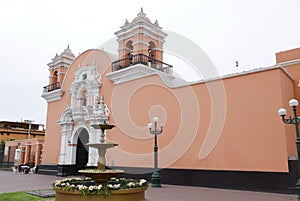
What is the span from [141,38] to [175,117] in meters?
5.69

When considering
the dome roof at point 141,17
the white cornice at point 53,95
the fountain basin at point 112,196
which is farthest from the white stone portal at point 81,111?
the fountain basin at point 112,196

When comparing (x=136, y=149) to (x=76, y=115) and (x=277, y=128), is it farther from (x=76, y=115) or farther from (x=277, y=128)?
(x=277, y=128)

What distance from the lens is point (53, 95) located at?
2030cm

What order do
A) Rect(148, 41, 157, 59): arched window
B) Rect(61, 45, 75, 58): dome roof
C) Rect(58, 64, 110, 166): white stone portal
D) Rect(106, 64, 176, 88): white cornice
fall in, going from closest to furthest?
1. Rect(106, 64, 176, 88): white cornice
2. Rect(58, 64, 110, 166): white stone portal
3. Rect(148, 41, 157, 59): arched window
4. Rect(61, 45, 75, 58): dome roof

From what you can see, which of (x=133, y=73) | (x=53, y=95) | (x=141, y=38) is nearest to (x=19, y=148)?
(x=53, y=95)

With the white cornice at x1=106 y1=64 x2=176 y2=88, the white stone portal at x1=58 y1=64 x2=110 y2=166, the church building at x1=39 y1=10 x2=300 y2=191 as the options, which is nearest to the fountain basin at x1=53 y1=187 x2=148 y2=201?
the church building at x1=39 y1=10 x2=300 y2=191

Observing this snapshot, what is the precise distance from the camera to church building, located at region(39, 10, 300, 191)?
9.90 meters

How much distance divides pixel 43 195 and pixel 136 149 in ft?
18.6

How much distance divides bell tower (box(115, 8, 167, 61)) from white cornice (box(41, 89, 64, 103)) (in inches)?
237

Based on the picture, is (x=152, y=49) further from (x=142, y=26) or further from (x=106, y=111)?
(x=106, y=111)

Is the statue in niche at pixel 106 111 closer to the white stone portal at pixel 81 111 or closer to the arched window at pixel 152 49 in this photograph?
the white stone portal at pixel 81 111

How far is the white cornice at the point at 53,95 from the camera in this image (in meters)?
19.6

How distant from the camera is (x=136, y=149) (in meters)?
13.7

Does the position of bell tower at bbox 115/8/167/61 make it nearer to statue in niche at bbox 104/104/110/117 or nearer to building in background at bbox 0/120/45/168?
statue in niche at bbox 104/104/110/117
